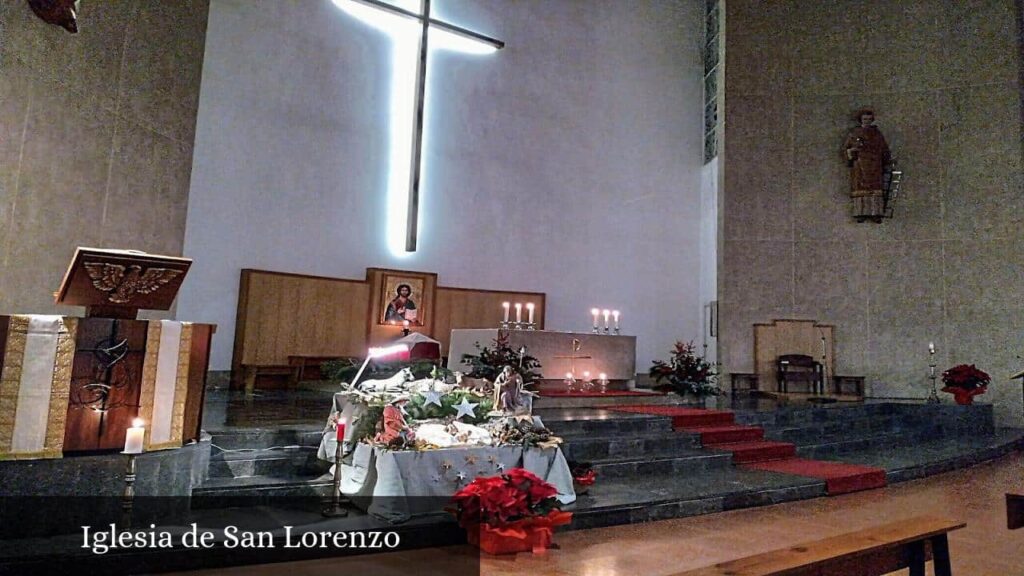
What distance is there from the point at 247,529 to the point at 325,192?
19.9ft

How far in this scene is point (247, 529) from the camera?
3221 mm

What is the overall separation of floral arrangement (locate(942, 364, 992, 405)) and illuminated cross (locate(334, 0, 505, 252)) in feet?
24.2

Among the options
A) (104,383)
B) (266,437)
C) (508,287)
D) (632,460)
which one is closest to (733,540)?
(632,460)

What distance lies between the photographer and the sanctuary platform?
3.19 metres

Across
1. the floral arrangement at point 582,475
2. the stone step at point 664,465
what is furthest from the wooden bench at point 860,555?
the stone step at point 664,465

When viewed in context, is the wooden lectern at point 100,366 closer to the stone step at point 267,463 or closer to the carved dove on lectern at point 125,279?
the carved dove on lectern at point 125,279

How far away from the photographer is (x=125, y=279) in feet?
10.4

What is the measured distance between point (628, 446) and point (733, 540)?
1.60 m

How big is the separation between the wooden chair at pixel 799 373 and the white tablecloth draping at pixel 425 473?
6176 millimetres

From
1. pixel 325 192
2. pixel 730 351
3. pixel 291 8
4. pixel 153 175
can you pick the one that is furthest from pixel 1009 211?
pixel 153 175

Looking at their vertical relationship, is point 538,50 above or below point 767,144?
above

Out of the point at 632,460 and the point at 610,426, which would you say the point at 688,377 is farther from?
the point at 632,460

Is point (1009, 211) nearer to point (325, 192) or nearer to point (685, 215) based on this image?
point (685, 215)

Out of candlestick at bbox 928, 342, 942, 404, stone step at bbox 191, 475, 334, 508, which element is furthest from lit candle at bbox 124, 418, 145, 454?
candlestick at bbox 928, 342, 942, 404
